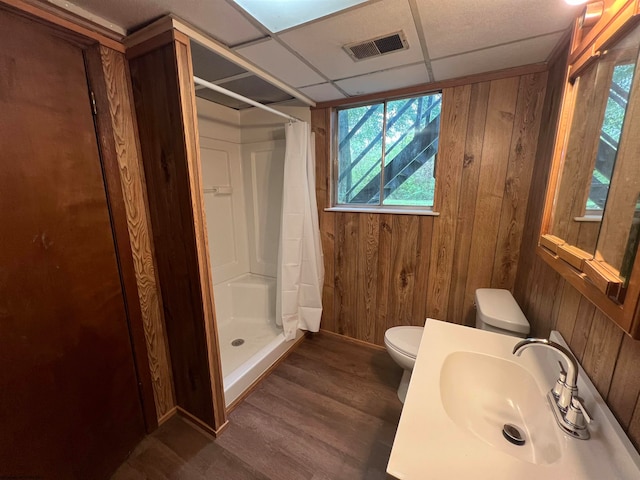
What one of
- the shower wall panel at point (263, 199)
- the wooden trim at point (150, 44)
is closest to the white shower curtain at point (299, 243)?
the shower wall panel at point (263, 199)

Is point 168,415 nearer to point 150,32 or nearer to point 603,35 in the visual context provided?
point 150,32

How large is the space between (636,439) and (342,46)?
5.64 feet

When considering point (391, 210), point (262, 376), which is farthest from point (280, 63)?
point (262, 376)

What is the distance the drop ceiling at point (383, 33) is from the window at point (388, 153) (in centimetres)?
29

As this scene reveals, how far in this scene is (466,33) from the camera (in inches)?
45.9

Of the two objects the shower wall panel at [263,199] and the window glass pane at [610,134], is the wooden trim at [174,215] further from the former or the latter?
the window glass pane at [610,134]

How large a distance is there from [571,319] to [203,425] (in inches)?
75.7

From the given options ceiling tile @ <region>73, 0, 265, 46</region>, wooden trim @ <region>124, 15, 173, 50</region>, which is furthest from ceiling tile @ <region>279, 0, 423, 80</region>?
wooden trim @ <region>124, 15, 173, 50</region>

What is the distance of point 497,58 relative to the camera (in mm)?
1396

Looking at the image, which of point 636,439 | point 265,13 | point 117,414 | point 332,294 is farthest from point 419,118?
point 117,414

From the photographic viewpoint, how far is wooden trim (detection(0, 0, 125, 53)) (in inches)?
35.5

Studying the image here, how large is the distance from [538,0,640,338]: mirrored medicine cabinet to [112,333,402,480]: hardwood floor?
1.34m

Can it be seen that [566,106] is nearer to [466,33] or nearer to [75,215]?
[466,33]

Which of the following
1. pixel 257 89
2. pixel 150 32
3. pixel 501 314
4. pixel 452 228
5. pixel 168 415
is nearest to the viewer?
pixel 150 32
